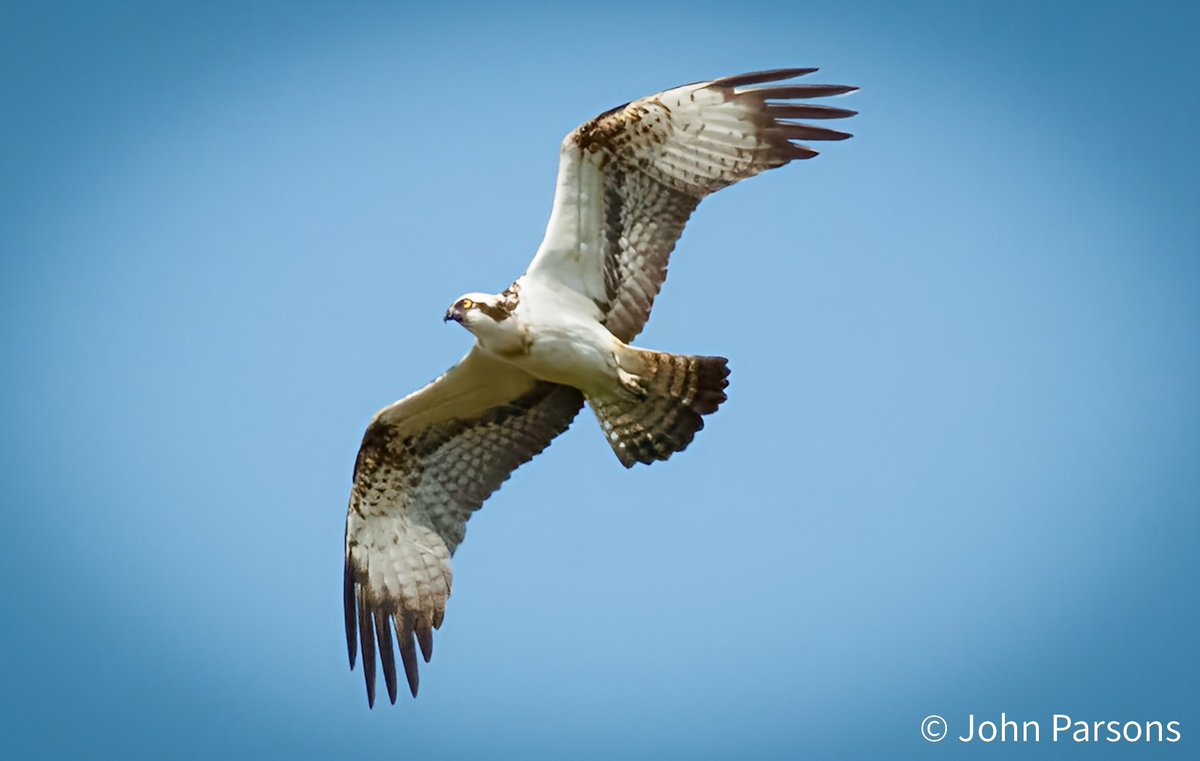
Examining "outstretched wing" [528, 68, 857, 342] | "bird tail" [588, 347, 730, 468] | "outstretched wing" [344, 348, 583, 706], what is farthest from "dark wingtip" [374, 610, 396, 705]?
"outstretched wing" [528, 68, 857, 342]

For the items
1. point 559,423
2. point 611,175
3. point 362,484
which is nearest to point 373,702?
point 362,484

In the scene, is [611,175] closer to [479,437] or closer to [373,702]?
[479,437]

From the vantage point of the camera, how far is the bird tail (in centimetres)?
943

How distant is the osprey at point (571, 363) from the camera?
9.35 meters

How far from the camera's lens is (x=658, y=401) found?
957 centimetres

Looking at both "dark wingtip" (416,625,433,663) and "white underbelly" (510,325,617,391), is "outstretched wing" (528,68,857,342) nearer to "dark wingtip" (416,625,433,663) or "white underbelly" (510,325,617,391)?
"white underbelly" (510,325,617,391)

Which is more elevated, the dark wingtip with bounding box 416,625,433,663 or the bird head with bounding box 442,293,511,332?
the bird head with bounding box 442,293,511,332

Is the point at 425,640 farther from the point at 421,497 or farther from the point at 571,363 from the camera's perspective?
the point at 571,363

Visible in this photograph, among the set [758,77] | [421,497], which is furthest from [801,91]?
[421,497]

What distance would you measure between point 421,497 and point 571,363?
4.67 ft

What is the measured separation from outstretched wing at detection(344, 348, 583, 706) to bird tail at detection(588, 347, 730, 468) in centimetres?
52

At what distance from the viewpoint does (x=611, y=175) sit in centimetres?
936

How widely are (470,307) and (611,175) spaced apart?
3.52 ft

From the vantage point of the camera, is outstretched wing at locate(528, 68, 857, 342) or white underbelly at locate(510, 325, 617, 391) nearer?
outstretched wing at locate(528, 68, 857, 342)
